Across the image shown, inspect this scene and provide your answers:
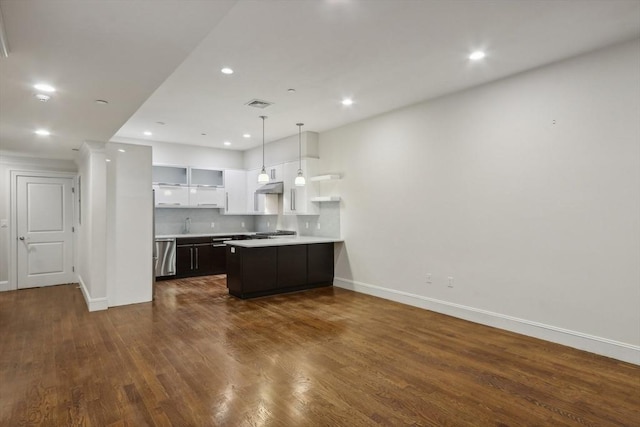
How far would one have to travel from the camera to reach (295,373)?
10.0 ft

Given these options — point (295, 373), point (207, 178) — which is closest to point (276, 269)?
point (295, 373)

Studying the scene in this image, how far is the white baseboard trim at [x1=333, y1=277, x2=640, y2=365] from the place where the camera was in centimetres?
335

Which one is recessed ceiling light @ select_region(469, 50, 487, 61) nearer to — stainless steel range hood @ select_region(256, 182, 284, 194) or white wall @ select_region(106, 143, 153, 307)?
stainless steel range hood @ select_region(256, 182, 284, 194)

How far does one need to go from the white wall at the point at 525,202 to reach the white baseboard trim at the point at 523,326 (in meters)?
0.01

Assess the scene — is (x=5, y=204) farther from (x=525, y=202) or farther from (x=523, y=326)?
(x=523, y=326)

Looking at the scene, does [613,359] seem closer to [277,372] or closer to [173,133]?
[277,372]

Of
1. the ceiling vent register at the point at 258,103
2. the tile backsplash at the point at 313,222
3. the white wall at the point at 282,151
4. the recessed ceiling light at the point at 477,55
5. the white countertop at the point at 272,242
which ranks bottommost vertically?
the white countertop at the point at 272,242

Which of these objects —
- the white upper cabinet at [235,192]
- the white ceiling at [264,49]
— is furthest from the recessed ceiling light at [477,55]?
the white upper cabinet at [235,192]

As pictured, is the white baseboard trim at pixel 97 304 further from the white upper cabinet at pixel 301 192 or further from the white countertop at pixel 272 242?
the white upper cabinet at pixel 301 192

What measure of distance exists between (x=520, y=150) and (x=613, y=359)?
2238mm

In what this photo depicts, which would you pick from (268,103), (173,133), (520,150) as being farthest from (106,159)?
(520,150)

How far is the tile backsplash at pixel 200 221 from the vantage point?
7.93 meters

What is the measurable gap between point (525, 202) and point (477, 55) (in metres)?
1.68

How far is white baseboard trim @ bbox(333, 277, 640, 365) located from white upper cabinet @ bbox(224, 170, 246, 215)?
13.0 feet
